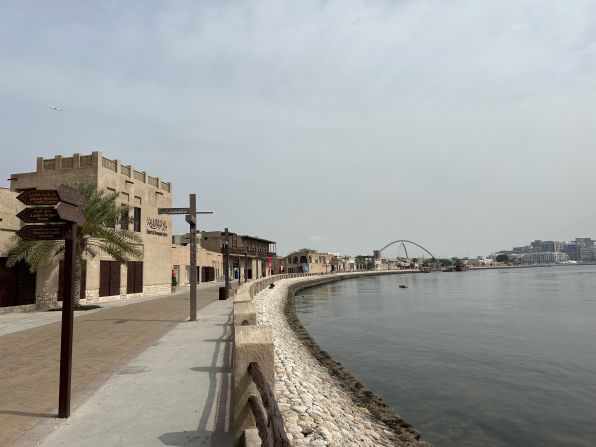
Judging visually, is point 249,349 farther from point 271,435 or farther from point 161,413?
point 161,413

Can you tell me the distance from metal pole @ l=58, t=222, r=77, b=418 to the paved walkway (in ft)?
0.96

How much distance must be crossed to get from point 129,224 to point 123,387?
1010 inches

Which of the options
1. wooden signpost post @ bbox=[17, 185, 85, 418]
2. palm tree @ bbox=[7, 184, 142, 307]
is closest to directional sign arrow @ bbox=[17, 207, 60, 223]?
wooden signpost post @ bbox=[17, 185, 85, 418]

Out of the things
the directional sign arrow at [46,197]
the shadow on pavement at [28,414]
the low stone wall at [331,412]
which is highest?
the directional sign arrow at [46,197]

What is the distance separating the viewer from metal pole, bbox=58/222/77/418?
6047mm

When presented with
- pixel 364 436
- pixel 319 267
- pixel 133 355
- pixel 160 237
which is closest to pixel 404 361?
pixel 364 436

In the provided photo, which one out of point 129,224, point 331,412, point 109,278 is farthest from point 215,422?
point 129,224

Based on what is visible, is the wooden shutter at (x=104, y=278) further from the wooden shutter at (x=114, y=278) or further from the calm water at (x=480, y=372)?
the calm water at (x=480, y=372)

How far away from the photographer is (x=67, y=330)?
6.25m

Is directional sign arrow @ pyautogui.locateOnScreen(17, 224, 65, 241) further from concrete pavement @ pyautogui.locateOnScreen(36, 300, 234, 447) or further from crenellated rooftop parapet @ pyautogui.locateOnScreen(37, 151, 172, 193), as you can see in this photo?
crenellated rooftop parapet @ pyautogui.locateOnScreen(37, 151, 172, 193)

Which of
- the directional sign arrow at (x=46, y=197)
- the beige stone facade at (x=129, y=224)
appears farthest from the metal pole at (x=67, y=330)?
the beige stone facade at (x=129, y=224)

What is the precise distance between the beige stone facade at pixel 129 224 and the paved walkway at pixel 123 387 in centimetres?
1250

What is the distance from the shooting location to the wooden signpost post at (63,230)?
6.10 m

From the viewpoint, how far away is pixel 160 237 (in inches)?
1399
